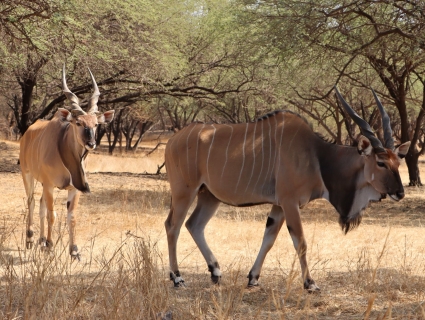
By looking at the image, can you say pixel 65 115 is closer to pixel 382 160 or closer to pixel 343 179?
pixel 343 179

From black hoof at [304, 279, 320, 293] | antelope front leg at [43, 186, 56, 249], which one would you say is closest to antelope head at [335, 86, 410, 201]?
black hoof at [304, 279, 320, 293]

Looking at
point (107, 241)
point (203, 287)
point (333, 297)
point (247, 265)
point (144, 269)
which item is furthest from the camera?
point (107, 241)

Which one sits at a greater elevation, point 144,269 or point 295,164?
point 295,164

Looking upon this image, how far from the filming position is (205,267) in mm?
5184

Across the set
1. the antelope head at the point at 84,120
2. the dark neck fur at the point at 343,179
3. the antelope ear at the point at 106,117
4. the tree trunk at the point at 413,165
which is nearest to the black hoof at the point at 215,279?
the dark neck fur at the point at 343,179

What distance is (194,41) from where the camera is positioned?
45.7 ft

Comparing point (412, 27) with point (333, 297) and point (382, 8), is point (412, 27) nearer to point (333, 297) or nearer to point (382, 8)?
point (382, 8)

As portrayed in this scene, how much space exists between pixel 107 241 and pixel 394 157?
3.05 metres

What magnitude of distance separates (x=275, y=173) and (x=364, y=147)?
61 centimetres

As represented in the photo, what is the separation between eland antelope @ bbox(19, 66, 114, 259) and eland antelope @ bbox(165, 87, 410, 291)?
104cm

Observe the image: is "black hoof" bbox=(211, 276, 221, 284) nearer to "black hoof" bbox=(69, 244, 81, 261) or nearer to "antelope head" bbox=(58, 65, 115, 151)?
"black hoof" bbox=(69, 244, 81, 261)

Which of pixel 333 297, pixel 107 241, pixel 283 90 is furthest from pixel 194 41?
pixel 333 297

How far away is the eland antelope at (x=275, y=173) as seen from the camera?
14.2 ft

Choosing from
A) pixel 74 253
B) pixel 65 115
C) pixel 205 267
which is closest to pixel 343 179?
pixel 205 267
